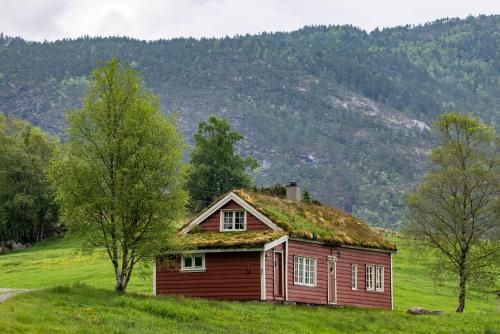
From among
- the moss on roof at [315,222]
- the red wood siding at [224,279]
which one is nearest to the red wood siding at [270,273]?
the red wood siding at [224,279]

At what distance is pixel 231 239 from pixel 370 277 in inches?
452

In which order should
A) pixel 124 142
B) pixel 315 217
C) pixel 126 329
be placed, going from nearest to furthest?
pixel 126 329 → pixel 124 142 → pixel 315 217

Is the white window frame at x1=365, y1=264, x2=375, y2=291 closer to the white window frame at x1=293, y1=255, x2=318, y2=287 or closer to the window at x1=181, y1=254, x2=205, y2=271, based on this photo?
the white window frame at x1=293, y1=255, x2=318, y2=287

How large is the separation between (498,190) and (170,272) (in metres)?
19.8

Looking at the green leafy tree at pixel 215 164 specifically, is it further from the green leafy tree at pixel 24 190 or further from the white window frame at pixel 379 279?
the white window frame at pixel 379 279

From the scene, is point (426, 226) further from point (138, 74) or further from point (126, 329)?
point (126, 329)

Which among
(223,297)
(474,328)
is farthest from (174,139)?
(474,328)

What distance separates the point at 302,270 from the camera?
50531mm

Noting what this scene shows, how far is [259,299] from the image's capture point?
4741 centimetres

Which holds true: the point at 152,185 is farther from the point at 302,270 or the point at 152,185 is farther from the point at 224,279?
the point at 302,270

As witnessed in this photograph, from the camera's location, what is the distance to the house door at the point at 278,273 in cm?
4881

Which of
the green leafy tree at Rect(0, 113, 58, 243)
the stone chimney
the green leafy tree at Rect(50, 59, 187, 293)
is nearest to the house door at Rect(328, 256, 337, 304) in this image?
the stone chimney

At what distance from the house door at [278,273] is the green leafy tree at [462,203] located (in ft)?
36.5

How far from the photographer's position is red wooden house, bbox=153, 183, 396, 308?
157ft
